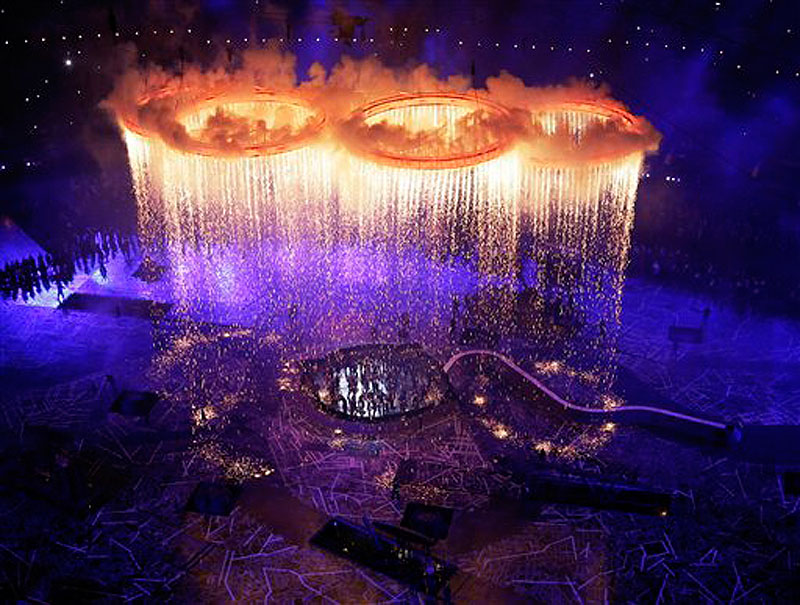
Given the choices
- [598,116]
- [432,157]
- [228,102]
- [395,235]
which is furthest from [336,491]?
[395,235]

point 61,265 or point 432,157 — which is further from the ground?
point 432,157

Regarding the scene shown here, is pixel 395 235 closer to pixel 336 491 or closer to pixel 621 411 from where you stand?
pixel 621 411

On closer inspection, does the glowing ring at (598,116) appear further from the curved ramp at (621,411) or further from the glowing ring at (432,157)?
the curved ramp at (621,411)

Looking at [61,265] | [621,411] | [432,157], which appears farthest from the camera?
[61,265]

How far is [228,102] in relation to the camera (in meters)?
17.6

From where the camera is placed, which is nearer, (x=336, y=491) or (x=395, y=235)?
(x=336, y=491)

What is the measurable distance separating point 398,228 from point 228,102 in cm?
810

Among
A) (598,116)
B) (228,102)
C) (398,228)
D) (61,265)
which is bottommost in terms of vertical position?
(61,265)

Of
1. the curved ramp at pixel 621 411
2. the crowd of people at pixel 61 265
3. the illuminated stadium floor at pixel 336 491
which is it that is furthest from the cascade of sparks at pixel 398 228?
the illuminated stadium floor at pixel 336 491

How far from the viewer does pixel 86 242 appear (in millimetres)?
24391

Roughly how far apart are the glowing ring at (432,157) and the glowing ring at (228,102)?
1251 mm

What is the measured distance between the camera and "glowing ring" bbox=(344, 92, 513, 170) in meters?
14.3

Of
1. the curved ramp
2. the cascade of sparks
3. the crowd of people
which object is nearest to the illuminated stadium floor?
the curved ramp

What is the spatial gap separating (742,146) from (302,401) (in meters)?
22.6
